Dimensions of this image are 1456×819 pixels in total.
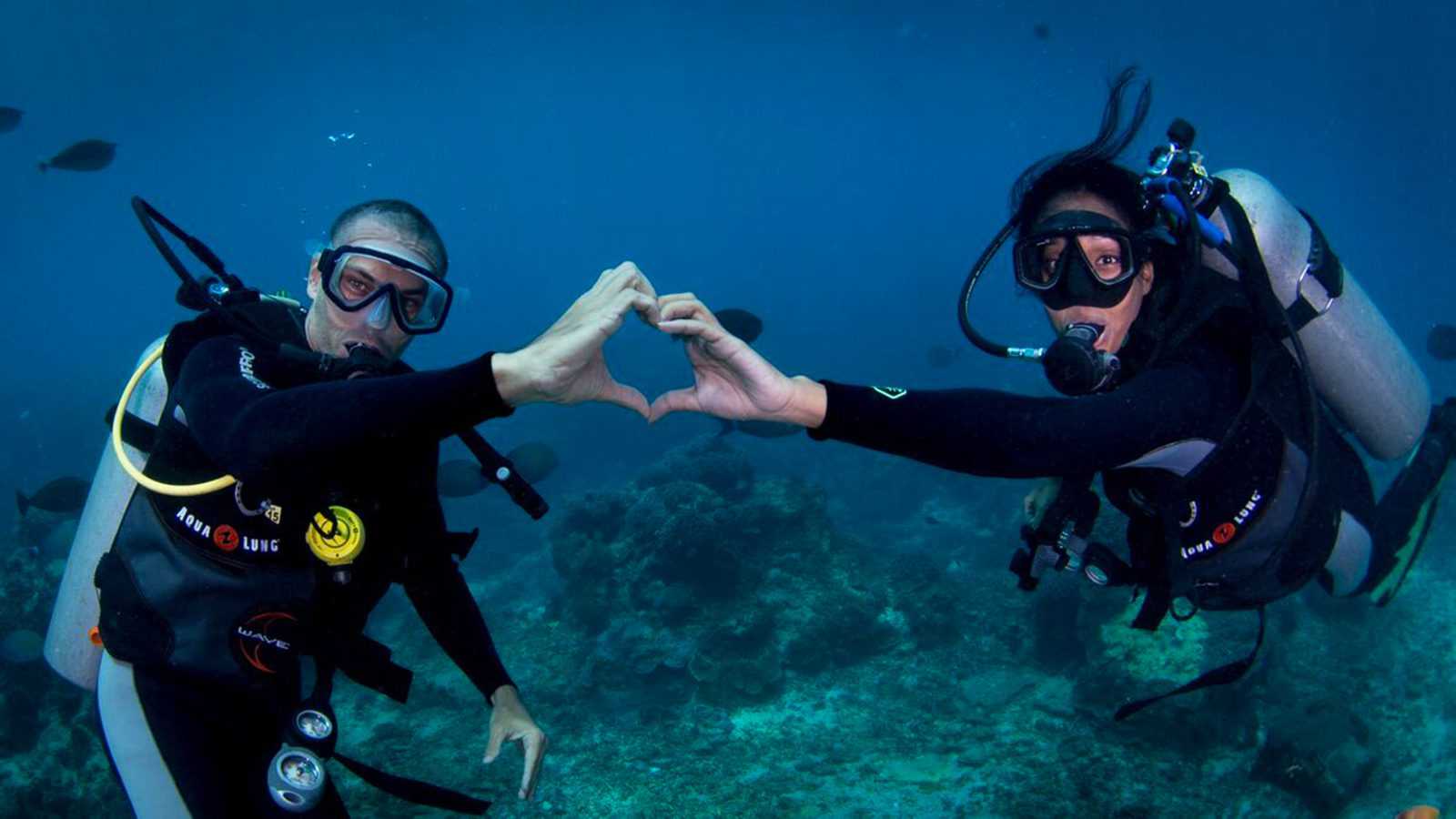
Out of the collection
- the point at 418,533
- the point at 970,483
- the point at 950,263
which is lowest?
the point at 418,533

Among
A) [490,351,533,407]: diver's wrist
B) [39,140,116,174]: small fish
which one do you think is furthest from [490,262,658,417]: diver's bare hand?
[39,140,116,174]: small fish

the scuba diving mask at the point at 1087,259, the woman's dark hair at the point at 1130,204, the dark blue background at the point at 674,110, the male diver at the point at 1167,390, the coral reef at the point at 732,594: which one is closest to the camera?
the male diver at the point at 1167,390

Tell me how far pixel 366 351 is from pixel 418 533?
120 cm

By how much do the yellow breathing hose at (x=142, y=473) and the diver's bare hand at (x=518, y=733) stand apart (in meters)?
1.61

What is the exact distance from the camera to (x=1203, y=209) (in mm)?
2834

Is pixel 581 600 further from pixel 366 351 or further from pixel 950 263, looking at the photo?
pixel 950 263

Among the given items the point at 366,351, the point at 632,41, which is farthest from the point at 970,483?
the point at 632,41

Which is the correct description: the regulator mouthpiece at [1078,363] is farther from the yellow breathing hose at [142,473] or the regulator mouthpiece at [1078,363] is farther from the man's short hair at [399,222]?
the yellow breathing hose at [142,473]

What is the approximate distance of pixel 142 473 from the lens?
103 inches

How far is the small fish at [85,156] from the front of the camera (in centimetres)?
987

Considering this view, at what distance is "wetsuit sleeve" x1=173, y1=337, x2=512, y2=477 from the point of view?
1775 millimetres

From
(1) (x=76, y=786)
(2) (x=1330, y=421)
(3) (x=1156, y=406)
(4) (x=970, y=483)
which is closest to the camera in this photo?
(3) (x=1156, y=406)

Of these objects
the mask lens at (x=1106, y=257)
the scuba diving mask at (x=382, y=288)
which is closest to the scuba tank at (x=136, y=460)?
the scuba diving mask at (x=382, y=288)

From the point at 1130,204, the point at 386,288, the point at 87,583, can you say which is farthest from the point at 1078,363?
the point at 87,583
